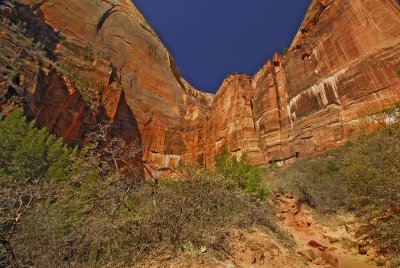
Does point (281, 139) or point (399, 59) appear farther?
point (281, 139)

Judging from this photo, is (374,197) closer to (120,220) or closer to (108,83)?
(120,220)

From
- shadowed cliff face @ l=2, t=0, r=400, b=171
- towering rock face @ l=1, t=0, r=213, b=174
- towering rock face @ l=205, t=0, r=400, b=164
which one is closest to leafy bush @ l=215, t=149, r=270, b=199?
towering rock face @ l=1, t=0, r=213, b=174

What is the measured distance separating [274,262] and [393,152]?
650cm

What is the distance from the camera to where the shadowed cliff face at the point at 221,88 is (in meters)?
32.6

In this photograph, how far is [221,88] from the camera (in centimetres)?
5478

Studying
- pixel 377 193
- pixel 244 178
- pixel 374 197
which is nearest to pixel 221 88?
pixel 244 178

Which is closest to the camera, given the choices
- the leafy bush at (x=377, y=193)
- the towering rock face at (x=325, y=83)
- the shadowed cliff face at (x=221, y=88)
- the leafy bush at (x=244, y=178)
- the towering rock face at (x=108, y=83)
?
the leafy bush at (x=377, y=193)

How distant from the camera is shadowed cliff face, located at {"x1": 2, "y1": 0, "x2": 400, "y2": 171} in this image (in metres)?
32.6

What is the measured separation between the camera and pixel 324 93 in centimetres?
3859

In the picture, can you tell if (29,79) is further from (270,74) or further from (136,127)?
(270,74)

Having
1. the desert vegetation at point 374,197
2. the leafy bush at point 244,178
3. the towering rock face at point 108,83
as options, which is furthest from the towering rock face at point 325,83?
the leafy bush at point 244,178

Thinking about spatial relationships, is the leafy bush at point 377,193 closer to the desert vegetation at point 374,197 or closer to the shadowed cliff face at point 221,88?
the desert vegetation at point 374,197

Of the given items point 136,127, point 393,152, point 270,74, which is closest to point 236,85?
point 270,74

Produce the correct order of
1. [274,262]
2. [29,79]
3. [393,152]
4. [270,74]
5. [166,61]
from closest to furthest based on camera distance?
[274,262] → [393,152] → [29,79] → [270,74] → [166,61]
